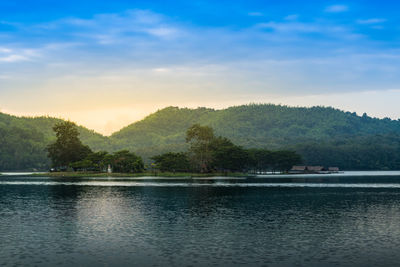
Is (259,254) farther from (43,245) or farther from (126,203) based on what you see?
(126,203)

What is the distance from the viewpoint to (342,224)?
47.7m

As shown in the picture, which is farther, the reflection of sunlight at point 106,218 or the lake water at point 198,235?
the reflection of sunlight at point 106,218

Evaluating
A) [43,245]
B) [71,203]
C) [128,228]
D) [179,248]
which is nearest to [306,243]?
[179,248]

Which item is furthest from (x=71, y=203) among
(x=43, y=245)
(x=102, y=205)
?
(x=43, y=245)

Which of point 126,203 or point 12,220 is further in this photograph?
point 126,203

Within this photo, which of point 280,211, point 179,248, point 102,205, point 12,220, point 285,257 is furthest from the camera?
point 102,205

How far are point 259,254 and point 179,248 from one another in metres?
6.18

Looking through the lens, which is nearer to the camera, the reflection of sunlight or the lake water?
the lake water

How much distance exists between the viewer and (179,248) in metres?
34.6

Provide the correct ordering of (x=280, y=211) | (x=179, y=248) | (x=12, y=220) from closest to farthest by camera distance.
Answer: (x=179, y=248) → (x=12, y=220) → (x=280, y=211)

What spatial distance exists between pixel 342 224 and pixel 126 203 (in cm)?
3497

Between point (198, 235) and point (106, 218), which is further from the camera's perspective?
point (106, 218)

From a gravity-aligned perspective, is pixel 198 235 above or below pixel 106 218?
below

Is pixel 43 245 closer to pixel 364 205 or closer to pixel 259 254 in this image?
pixel 259 254
